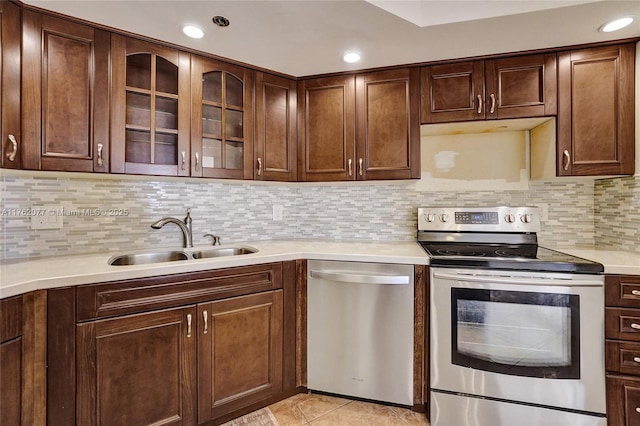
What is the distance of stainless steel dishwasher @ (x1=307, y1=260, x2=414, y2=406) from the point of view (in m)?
1.77

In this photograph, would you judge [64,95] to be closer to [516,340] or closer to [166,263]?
[166,263]

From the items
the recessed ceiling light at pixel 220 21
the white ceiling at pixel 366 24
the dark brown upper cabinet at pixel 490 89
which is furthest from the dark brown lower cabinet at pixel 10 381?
the dark brown upper cabinet at pixel 490 89

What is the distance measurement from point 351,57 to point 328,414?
6.98 feet

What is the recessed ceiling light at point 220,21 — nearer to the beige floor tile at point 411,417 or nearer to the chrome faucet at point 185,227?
the chrome faucet at point 185,227

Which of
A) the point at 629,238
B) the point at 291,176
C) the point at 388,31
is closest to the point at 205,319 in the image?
the point at 291,176

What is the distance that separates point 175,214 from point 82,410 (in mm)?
1136

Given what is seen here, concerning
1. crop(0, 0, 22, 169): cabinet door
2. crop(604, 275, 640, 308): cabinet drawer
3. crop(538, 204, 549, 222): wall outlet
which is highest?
crop(0, 0, 22, 169): cabinet door

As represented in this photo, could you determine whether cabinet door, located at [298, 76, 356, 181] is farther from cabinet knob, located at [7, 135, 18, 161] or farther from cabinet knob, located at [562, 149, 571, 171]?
cabinet knob, located at [7, 135, 18, 161]

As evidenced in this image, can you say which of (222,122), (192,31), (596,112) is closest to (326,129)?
(222,122)

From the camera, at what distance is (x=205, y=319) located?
160 cm

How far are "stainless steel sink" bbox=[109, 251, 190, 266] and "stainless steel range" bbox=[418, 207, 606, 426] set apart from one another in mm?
1567

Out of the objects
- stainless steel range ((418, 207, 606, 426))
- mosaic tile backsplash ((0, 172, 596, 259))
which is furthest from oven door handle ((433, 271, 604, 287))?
mosaic tile backsplash ((0, 172, 596, 259))

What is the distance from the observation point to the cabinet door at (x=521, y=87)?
184 centimetres

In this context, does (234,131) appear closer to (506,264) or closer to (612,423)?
(506,264)
